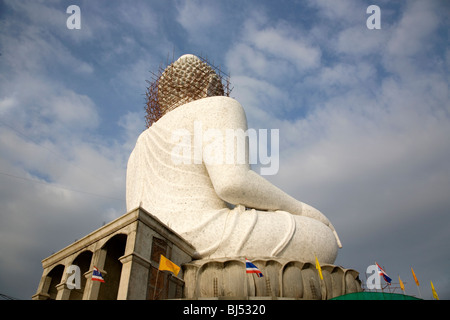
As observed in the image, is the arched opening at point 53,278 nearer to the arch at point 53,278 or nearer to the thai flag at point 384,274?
the arch at point 53,278

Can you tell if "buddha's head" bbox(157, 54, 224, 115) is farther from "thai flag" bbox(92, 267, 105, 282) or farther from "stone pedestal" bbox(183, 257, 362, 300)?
"thai flag" bbox(92, 267, 105, 282)

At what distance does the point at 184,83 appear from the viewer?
12.3 m

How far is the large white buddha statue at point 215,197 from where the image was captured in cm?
803

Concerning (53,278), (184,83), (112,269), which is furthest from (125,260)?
(184,83)

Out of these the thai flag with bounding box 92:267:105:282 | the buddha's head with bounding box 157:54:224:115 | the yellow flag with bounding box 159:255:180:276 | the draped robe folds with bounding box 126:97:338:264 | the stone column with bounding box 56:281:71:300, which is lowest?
the stone column with bounding box 56:281:71:300

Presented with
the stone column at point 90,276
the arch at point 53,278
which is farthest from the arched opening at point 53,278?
the stone column at point 90,276

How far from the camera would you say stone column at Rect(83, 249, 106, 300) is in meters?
6.47

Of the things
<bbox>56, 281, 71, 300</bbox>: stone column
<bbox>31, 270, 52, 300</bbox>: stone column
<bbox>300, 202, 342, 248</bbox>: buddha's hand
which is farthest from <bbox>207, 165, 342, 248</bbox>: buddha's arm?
<bbox>31, 270, 52, 300</bbox>: stone column

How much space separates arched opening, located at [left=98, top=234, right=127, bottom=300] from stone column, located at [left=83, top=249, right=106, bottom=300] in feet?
0.75

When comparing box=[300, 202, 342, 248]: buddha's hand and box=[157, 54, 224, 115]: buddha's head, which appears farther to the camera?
box=[157, 54, 224, 115]: buddha's head

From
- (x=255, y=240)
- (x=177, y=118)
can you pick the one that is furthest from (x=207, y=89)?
(x=255, y=240)

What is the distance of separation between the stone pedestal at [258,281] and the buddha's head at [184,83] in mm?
6246
